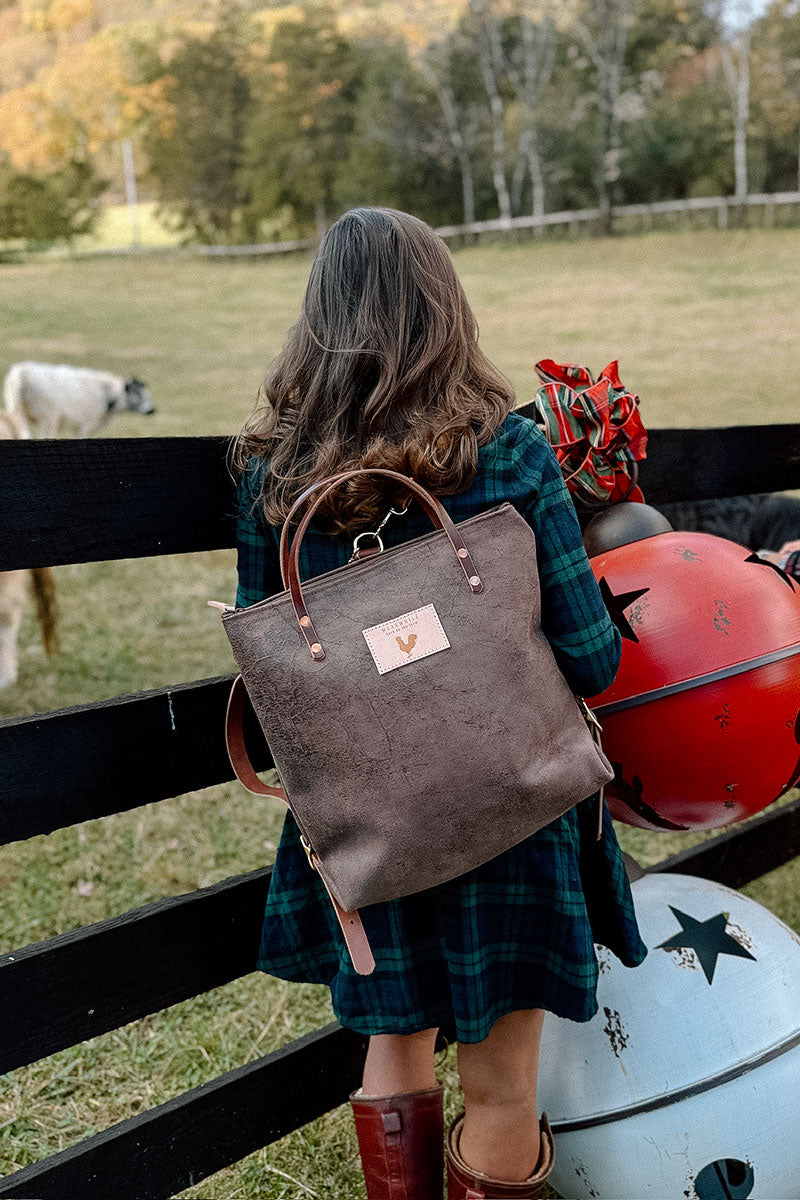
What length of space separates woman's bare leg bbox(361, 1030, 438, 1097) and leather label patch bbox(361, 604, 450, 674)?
81 centimetres

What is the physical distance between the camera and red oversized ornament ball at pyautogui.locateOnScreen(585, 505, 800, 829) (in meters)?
1.75

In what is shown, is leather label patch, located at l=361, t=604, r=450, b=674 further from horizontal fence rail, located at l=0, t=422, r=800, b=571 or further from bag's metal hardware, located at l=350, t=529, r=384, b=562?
horizontal fence rail, located at l=0, t=422, r=800, b=571

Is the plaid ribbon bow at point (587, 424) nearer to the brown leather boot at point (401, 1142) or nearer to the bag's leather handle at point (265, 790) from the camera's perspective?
the bag's leather handle at point (265, 790)

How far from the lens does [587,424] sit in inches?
73.2

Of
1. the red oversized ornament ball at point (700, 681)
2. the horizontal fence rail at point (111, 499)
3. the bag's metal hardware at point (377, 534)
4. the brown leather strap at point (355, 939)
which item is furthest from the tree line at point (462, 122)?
the brown leather strap at point (355, 939)

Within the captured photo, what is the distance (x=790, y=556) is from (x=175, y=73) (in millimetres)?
38314

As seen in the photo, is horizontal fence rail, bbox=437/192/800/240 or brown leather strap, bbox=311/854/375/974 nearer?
brown leather strap, bbox=311/854/375/974

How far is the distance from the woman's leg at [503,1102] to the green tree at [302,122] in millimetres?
31978

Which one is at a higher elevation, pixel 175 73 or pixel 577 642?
pixel 175 73

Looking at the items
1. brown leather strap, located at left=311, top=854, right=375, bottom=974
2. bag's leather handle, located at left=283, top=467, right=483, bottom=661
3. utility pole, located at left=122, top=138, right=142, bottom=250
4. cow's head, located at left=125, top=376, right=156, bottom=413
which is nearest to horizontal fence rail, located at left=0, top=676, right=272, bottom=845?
brown leather strap, located at left=311, top=854, right=375, bottom=974

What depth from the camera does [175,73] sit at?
34688 millimetres

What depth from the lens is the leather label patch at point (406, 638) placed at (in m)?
1.38

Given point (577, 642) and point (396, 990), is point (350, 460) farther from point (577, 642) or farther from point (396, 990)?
point (396, 990)

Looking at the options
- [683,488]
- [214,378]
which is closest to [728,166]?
[214,378]
